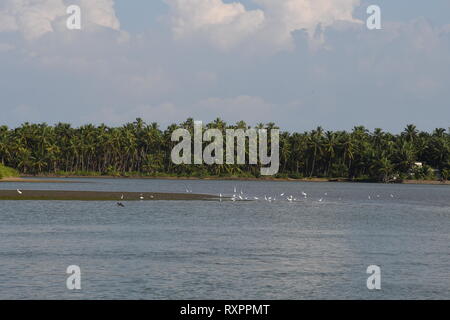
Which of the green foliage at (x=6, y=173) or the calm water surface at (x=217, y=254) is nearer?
the calm water surface at (x=217, y=254)

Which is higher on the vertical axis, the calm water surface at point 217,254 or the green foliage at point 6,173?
the green foliage at point 6,173

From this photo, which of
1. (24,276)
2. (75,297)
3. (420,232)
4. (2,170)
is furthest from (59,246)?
(2,170)

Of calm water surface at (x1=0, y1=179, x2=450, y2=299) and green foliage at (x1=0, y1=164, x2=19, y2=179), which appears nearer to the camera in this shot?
calm water surface at (x1=0, y1=179, x2=450, y2=299)

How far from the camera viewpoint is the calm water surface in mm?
32750

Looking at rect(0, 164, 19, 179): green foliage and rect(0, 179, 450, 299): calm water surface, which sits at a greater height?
rect(0, 164, 19, 179): green foliage

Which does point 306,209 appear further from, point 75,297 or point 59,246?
point 75,297

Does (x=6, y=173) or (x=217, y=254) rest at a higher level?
(x=6, y=173)

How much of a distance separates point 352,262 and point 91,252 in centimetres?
1566

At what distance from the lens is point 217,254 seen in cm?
4378

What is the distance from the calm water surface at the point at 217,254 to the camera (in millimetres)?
32750

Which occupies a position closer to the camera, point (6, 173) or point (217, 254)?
point (217, 254)
